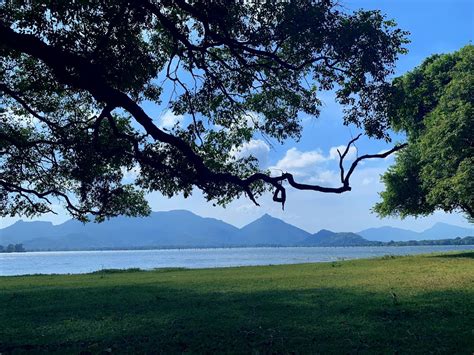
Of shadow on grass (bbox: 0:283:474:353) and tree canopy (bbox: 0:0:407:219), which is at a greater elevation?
tree canopy (bbox: 0:0:407:219)

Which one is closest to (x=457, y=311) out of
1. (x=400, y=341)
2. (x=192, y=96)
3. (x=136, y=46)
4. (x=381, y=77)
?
(x=400, y=341)

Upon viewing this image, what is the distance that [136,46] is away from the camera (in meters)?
12.8

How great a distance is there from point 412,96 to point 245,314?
820 centimetres

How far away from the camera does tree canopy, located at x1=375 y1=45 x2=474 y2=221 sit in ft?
119

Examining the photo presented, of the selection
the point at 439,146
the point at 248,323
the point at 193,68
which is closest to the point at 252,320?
the point at 248,323

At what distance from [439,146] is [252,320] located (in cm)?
3021

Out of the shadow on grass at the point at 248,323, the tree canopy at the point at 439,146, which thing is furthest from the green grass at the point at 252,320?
the tree canopy at the point at 439,146

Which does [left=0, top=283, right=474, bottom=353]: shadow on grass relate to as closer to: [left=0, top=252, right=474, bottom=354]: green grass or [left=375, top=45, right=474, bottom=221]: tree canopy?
[left=0, top=252, right=474, bottom=354]: green grass

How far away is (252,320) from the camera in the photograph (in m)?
13.6

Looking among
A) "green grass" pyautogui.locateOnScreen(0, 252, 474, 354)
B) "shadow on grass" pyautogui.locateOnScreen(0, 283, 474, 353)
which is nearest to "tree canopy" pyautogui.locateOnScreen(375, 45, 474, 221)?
"green grass" pyautogui.locateOnScreen(0, 252, 474, 354)

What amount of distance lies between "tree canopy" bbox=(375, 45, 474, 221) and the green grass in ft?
53.2

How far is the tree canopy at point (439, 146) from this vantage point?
3619 centimetres

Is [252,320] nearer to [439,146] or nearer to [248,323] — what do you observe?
[248,323]

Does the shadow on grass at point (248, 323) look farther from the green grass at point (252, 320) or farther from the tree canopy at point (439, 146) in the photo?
the tree canopy at point (439, 146)
